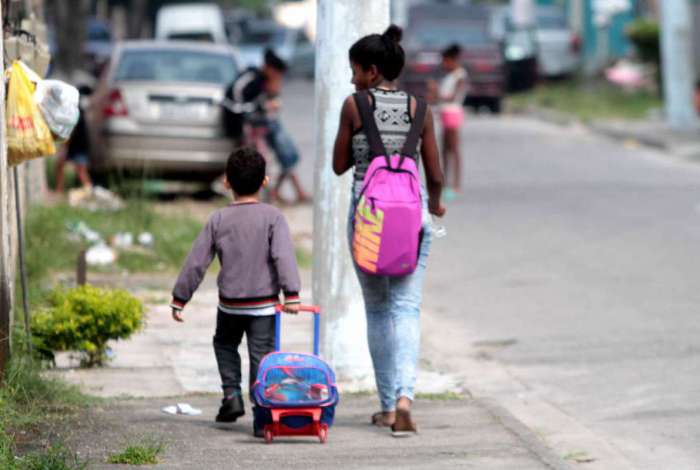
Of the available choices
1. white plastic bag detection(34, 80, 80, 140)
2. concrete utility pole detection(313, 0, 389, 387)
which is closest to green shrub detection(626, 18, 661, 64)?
concrete utility pole detection(313, 0, 389, 387)

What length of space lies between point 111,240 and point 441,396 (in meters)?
5.68

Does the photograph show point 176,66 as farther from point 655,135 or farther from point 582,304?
point 655,135

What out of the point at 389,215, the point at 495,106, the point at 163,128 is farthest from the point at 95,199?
the point at 495,106

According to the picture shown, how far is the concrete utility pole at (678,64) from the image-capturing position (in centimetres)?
2497

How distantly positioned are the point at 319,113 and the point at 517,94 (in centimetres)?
2800

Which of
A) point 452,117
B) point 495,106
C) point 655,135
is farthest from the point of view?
point 495,106

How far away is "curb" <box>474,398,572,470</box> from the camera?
21.3 feet

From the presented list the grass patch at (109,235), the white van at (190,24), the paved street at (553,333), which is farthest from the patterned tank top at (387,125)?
the white van at (190,24)

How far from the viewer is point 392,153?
6.89 m

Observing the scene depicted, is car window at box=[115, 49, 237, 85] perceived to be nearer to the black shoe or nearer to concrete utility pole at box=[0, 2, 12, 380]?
concrete utility pole at box=[0, 2, 12, 380]

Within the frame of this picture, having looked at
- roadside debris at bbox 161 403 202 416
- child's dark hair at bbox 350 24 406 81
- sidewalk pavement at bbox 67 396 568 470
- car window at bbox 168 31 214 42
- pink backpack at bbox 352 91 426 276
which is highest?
child's dark hair at bbox 350 24 406 81

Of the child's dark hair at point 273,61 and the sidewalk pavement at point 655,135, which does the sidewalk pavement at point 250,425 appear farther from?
the sidewalk pavement at point 655,135

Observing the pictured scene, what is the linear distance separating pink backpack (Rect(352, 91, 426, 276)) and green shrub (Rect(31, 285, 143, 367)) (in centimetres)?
Result: 198

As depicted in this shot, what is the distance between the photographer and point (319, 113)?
27.3ft
